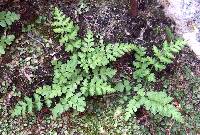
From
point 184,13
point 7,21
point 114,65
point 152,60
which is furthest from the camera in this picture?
point 184,13

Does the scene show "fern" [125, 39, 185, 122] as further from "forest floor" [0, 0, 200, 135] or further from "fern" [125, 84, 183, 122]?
"forest floor" [0, 0, 200, 135]

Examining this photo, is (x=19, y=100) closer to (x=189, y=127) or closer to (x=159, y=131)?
(x=159, y=131)

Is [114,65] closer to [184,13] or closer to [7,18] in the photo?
[184,13]

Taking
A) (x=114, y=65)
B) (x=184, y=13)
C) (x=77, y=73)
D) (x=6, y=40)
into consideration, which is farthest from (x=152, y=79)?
(x=6, y=40)

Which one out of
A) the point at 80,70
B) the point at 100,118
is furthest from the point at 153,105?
the point at 80,70

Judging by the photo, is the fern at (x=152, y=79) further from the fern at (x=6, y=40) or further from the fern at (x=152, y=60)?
the fern at (x=6, y=40)

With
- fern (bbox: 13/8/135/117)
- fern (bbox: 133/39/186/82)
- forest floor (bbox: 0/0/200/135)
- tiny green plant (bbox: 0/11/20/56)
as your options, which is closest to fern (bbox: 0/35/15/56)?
tiny green plant (bbox: 0/11/20/56)

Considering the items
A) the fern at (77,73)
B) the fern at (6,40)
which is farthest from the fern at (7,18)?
the fern at (77,73)
